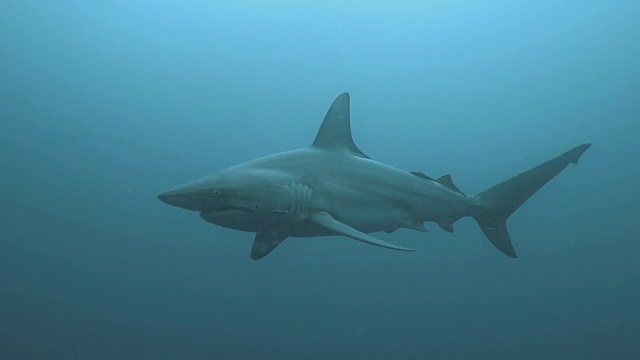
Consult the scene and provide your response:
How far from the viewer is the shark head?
→ 4.61 metres

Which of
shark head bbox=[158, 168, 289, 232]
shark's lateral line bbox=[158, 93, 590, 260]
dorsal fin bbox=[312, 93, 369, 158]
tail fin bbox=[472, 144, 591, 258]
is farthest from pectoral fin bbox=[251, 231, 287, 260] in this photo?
tail fin bbox=[472, 144, 591, 258]

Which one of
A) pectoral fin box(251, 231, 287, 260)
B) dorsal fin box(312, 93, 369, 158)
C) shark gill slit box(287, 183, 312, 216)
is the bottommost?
pectoral fin box(251, 231, 287, 260)

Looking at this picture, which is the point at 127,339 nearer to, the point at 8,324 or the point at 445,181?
the point at 8,324

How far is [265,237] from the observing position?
18.3 ft

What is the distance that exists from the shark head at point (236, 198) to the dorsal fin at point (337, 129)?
1.03 m

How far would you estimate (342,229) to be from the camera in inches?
187

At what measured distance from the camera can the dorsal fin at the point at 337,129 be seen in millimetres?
5945

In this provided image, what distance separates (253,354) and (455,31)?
768 inches

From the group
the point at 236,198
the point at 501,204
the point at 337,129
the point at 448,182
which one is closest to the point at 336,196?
the point at 337,129

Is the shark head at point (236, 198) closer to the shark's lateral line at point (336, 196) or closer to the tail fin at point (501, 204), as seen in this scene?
the shark's lateral line at point (336, 196)

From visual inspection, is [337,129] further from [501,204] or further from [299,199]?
[501,204]

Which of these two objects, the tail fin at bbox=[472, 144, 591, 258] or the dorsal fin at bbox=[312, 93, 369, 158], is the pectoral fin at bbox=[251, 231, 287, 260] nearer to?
the dorsal fin at bbox=[312, 93, 369, 158]

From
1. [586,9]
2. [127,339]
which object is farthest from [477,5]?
[127,339]

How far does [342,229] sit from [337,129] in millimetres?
1602
